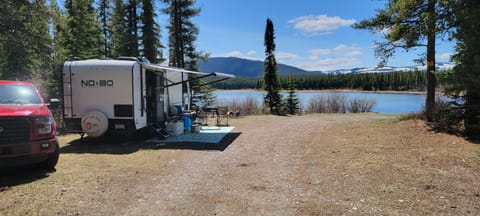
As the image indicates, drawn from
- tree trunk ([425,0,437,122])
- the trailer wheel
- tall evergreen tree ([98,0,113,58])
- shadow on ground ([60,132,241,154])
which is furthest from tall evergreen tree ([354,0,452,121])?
tall evergreen tree ([98,0,113,58])

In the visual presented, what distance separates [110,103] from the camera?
8.12m

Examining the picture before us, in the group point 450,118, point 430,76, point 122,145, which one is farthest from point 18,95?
point 430,76

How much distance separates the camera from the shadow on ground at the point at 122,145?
7.64m

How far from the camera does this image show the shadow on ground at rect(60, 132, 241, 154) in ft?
25.1

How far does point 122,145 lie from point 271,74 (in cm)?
1435

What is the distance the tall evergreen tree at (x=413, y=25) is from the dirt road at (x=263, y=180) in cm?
277

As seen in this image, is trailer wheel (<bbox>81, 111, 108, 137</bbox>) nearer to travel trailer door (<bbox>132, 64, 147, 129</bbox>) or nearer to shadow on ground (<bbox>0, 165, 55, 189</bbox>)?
travel trailer door (<bbox>132, 64, 147, 129</bbox>)

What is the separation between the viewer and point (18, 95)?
562 centimetres

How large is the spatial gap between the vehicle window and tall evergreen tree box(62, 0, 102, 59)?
35.5 ft

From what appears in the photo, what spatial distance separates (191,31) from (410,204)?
18360 millimetres

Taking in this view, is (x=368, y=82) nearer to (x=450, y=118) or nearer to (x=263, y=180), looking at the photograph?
(x=450, y=118)

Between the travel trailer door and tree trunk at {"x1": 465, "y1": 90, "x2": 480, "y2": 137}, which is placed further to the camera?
the travel trailer door

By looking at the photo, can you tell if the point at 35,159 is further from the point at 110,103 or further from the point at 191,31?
the point at 191,31

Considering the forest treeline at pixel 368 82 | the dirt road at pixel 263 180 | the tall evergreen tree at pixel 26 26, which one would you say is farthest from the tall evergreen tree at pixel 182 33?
the forest treeline at pixel 368 82
